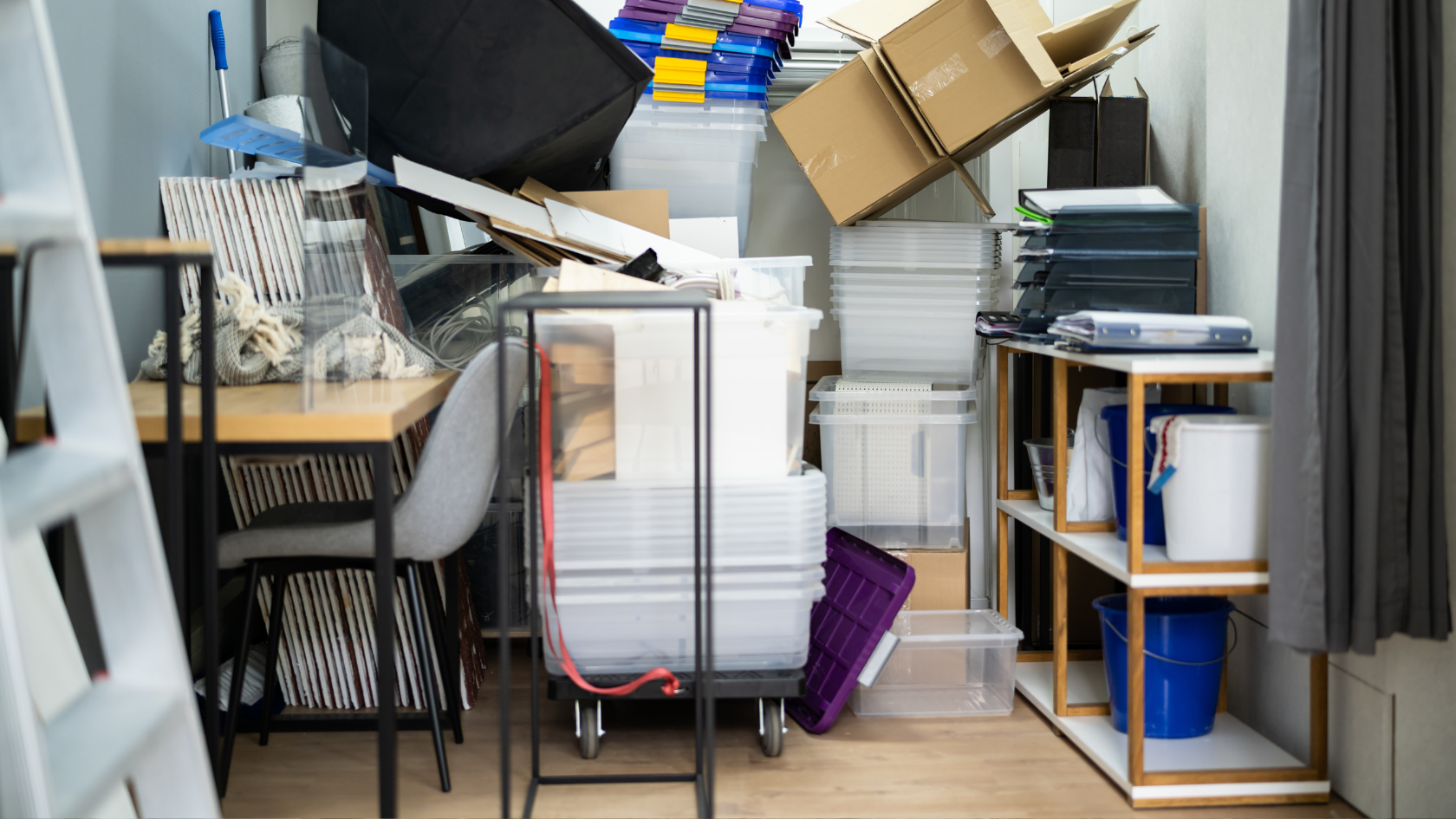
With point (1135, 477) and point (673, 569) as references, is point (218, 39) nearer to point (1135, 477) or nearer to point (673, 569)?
point (673, 569)

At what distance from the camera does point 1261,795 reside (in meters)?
1.93

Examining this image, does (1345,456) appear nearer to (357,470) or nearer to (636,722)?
(636,722)

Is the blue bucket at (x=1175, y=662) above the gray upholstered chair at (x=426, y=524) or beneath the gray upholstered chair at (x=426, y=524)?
beneath

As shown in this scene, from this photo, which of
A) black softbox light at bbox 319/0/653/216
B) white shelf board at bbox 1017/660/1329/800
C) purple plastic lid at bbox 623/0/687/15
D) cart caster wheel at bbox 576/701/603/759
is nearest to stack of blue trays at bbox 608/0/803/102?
purple plastic lid at bbox 623/0/687/15

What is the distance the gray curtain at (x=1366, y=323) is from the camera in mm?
1655

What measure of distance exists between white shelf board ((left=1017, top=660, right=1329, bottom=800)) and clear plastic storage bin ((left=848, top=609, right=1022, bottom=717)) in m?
0.11

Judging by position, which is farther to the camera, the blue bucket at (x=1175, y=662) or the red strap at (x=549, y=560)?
the blue bucket at (x=1175, y=662)

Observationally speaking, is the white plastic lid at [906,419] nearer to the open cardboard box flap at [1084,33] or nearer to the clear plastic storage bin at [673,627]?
the clear plastic storage bin at [673,627]

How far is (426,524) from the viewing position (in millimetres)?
1885

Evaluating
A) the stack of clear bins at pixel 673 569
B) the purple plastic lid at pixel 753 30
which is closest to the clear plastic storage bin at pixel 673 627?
the stack of clear bins at pixel 673 569

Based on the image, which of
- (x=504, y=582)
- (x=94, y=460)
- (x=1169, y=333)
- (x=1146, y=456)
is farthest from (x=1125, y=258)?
(x=94, y=460)

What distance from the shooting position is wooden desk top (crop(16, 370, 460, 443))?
5.06ft

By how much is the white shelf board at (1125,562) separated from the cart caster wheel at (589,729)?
43.1 inches

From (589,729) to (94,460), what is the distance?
1183 mm
